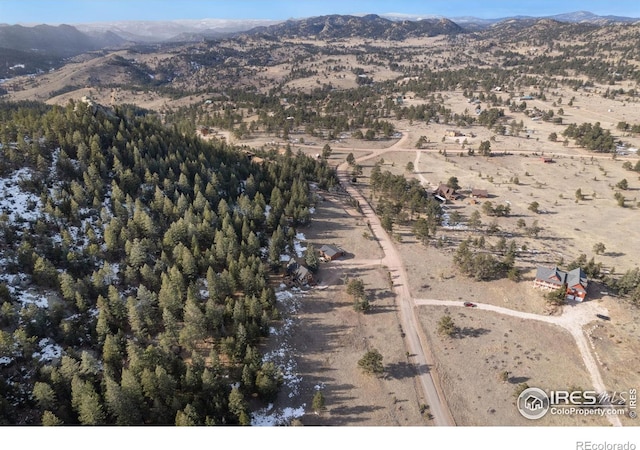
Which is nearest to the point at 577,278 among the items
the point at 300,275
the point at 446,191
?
the point at 446,191

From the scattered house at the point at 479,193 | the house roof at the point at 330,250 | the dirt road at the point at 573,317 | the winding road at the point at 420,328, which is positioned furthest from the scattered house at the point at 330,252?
the scattered house at the point at 479,193

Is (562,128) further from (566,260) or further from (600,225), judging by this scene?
(566,260)

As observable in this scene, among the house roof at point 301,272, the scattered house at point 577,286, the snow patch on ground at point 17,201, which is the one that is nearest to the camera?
the scattered house at point 577,286

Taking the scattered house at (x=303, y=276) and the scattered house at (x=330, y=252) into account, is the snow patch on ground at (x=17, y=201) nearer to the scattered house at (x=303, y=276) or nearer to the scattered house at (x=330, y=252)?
the scattered house at (x=303, y=276)

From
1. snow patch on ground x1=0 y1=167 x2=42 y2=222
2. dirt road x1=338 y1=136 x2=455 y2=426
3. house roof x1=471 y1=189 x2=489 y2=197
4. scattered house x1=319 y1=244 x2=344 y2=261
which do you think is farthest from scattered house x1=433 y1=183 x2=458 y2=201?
snow patch on ground x1=0 y1=167 x2=42 y2=222

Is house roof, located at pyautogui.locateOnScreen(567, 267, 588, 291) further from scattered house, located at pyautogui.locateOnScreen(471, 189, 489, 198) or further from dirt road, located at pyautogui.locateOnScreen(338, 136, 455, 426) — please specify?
scattered house, located at pyautogui.locateOnScreen(471, 189, 489, 198)

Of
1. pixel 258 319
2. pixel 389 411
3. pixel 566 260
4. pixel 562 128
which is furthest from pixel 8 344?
pixel 562 128

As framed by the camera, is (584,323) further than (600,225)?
No
